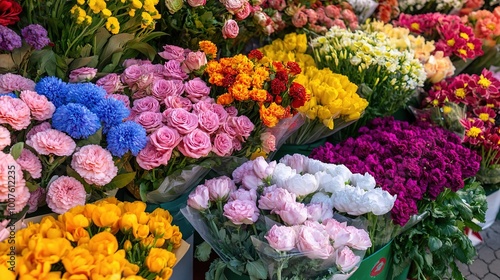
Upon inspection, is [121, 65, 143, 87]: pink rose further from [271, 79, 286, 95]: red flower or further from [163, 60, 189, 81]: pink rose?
[271, 79, 286, 95]: red flower

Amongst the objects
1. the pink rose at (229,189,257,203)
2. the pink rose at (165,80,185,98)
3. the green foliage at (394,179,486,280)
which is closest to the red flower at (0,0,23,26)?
the pink rose at (165,80,185,98)

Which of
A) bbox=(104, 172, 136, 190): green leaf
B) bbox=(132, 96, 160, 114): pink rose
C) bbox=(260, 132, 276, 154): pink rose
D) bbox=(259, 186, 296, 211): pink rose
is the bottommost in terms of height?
bbox=(260, 132, 276, 154): pink rose

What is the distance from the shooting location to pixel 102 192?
1.43 m

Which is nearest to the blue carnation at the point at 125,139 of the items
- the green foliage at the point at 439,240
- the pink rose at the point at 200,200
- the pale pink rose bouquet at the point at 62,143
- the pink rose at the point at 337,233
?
the pale pink rose bouquet at the point at 62,143

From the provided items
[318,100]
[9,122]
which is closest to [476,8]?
[318,100]

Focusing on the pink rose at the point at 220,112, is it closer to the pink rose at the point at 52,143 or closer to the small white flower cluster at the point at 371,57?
the pink rose at the point at 52,143

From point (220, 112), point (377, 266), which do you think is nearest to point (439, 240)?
point (377, 266)

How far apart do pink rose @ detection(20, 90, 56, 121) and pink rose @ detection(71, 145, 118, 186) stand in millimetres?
141

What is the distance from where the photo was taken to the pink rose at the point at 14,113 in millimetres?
1208

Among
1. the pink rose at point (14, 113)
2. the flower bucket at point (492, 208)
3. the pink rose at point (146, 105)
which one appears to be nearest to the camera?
the pink rose at point (14, 113)

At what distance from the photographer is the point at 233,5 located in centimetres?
178

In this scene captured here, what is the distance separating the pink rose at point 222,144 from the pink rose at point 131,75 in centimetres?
37

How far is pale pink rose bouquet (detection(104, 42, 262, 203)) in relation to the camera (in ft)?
4.66

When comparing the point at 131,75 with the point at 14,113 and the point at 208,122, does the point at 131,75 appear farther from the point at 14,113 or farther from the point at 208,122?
the point at 14,113
